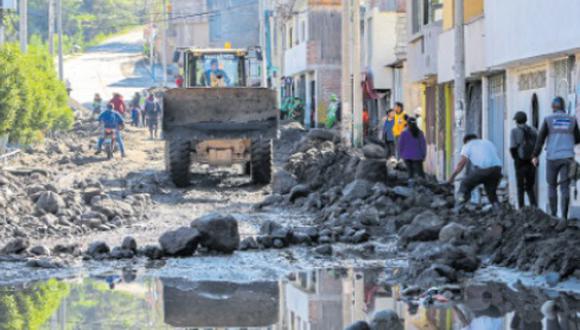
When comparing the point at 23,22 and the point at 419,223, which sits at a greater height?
the point at 23,22

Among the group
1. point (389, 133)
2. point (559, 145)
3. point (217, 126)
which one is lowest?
point (559, 145)

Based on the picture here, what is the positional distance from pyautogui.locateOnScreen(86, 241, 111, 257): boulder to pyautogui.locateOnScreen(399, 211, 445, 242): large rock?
13.0 ft

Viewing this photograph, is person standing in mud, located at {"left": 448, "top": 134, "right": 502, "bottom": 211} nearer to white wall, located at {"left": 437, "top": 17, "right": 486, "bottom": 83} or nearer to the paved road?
white wall, located at {"left": 437, "top": 17, "right": 486, "bottom": 83}

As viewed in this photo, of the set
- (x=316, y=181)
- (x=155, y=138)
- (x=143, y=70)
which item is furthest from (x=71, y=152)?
(x=143, y=70)

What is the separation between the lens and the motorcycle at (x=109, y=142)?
118 feet

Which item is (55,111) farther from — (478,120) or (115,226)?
(115,226)

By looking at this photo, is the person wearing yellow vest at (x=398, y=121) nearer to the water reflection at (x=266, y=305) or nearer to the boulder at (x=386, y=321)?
the water reflection at (x=266, y=305)

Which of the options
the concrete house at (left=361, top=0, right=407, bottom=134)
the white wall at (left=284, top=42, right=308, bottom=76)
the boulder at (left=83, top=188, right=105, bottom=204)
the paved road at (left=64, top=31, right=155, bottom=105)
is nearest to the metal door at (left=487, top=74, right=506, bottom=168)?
the boulder at (left=83, top=188, right=105, bottom=204)

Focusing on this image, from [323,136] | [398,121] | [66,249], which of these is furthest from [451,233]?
[323,136]

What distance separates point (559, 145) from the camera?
16031 millimetres

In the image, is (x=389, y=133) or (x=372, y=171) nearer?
(x=372, y=171)

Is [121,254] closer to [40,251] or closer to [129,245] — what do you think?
[129,245]

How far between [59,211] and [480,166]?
6683mm

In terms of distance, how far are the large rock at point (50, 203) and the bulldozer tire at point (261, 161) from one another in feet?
23.5
